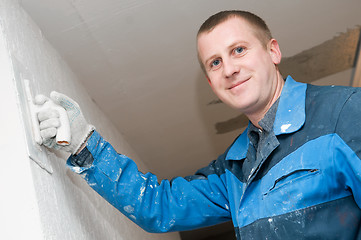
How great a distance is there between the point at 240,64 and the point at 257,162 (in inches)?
16.2

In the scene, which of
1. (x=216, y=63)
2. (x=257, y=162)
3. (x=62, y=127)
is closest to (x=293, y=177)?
(x=257, y=162)

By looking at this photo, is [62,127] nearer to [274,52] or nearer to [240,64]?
[240,64]

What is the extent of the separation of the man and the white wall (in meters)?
0.14

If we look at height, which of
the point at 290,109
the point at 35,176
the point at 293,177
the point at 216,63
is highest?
the point at 35,176

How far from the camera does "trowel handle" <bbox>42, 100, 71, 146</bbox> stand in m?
1.61

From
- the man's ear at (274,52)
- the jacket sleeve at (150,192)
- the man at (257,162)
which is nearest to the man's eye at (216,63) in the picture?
the man at (257,162)

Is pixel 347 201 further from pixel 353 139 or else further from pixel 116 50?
pixel 116 50

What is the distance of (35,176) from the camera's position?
144 centimetres

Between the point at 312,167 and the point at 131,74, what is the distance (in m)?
1.44

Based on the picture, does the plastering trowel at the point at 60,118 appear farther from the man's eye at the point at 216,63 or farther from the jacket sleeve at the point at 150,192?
the man's eye at the point at 216,63

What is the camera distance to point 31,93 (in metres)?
1.64

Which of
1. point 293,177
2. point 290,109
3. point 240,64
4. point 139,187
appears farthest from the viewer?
point 139,187

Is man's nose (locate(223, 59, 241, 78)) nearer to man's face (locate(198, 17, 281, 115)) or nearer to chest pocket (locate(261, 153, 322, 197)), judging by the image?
man's face (locate(198, 17, 281, 115))

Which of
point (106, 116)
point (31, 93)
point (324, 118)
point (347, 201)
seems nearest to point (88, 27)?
point (31, 93)
